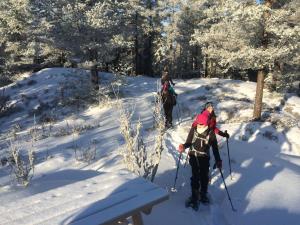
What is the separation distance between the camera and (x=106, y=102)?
19375 mm

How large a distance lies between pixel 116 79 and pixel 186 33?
603 inches

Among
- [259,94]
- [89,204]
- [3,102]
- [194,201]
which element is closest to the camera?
[89,204]

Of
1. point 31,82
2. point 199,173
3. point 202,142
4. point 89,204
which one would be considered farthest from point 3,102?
point 89,204

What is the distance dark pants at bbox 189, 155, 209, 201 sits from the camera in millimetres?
7534

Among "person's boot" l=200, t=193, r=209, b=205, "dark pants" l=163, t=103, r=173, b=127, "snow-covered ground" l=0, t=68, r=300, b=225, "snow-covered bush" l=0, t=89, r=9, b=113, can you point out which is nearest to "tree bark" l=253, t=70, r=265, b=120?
"snow-covered ground" l=0, t=68, r=300, b=225

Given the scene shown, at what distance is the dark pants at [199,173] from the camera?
24.7ft

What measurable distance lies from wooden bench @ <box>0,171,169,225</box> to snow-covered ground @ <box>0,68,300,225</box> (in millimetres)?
804

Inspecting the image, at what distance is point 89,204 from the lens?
4.58 metres

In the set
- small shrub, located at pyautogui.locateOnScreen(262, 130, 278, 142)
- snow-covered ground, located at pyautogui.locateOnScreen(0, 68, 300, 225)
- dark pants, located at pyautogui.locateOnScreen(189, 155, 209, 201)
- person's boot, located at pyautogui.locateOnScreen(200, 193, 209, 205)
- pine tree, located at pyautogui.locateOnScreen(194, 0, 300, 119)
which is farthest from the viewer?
small shrub, located at pyautogui.locateOnScreen(262, 130, 278, 142)

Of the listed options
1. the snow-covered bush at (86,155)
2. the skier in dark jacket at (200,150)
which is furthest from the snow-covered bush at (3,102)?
the skier in dark jacket at (200,150)

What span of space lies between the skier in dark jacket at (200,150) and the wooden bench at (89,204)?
90.7 inches

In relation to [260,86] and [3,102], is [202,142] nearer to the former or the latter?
[260,86]

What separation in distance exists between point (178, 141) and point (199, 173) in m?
4.53

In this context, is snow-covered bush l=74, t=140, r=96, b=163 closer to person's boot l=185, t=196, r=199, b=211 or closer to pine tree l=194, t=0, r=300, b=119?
person's boot l=185, t=196, r=199, b=211
